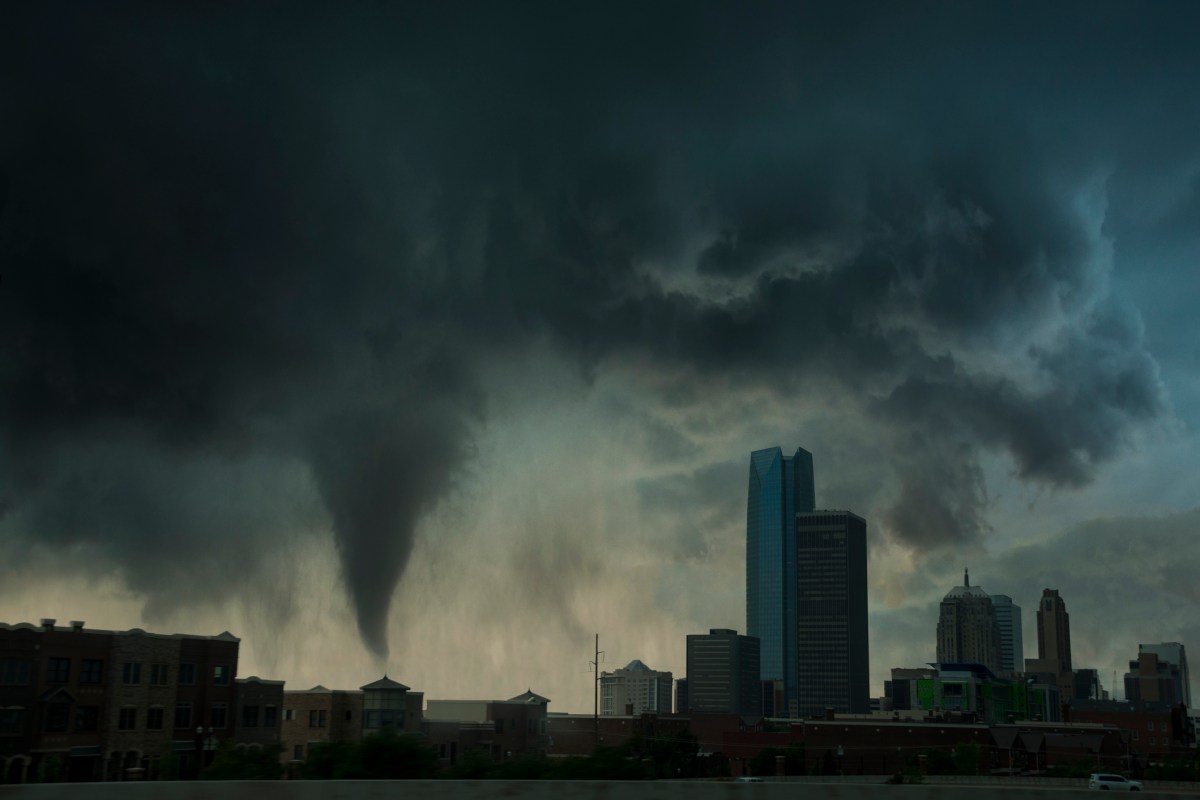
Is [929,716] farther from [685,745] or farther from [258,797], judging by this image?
[258,797]

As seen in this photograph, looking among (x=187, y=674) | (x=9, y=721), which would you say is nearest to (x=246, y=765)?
(x=9, y=721)

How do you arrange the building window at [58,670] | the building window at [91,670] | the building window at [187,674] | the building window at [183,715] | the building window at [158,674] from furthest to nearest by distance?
the building window at [187,674] < the building window at [183,715] < the building window at [158,674] < the building window at [91,670] < the building window at [58,670]

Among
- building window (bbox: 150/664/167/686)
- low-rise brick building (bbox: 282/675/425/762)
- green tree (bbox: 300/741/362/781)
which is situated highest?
building window (bbox: 150/664/167/686)

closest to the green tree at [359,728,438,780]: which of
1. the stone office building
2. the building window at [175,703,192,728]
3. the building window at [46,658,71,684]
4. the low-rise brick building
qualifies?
the stone office building

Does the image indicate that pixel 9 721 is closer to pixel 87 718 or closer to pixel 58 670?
pixel 58 670

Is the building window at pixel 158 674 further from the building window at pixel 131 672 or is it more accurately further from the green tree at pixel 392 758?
the green tree at pixel 392 758

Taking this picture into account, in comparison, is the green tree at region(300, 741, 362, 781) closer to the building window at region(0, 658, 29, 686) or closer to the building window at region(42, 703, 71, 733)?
the building window at region(0, 658, 29, 686)

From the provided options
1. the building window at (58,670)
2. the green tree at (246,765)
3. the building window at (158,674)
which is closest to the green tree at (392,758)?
the green tree at (246,765)

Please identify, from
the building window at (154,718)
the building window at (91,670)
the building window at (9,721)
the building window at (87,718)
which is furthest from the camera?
the building window at (154,718)
